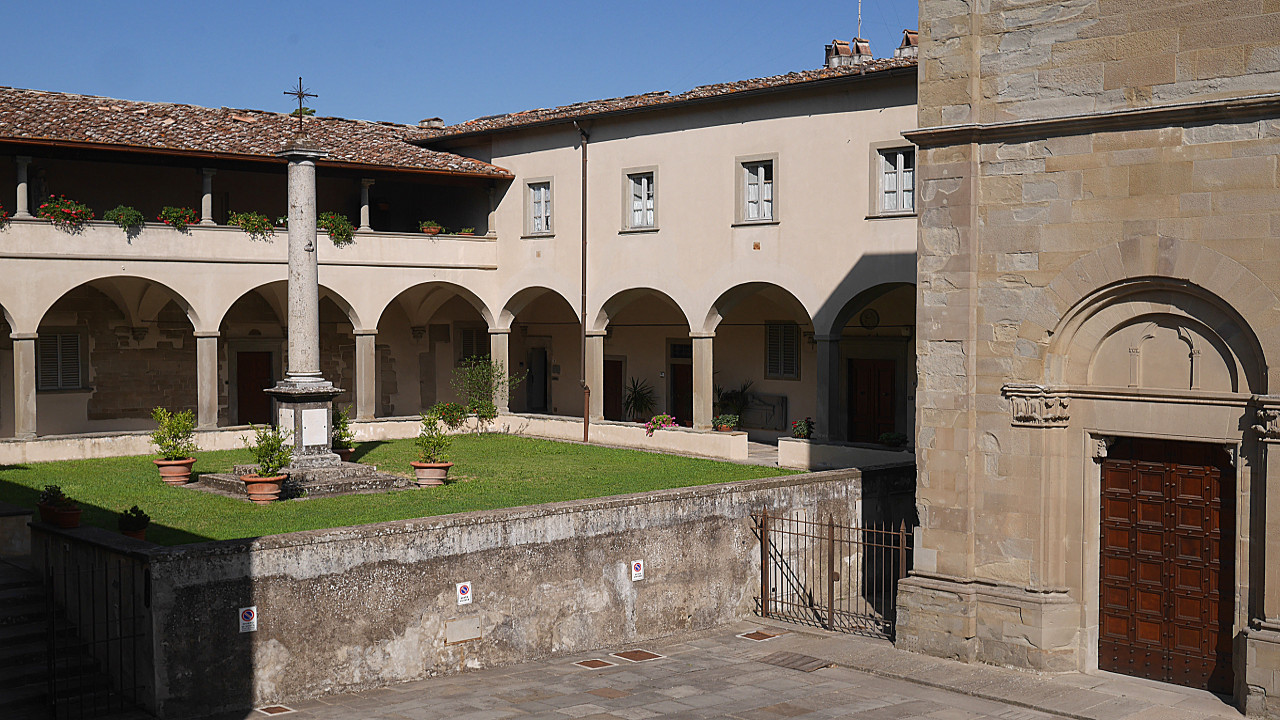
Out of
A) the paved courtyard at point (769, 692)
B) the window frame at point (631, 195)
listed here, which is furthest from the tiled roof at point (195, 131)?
the paved courtyard at point (769, 692)

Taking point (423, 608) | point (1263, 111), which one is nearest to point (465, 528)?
point (423, 608)

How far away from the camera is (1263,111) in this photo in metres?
9.13

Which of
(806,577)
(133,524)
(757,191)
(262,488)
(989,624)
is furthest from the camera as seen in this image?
(757,191)

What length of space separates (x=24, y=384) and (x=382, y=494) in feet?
25.9

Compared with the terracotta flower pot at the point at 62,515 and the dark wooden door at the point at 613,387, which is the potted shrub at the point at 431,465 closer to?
the terracotta flower pot at the point at 62,515

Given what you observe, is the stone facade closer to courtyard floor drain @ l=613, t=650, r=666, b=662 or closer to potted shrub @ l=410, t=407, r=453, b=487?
courtyard floor drain @ l=613, t=650, r=666, b=662

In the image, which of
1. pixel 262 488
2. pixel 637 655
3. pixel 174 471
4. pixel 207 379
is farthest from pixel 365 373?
pixel 637 655

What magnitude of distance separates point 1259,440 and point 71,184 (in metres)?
20.8

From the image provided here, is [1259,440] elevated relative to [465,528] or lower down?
elevated

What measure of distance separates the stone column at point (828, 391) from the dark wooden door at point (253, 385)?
12670 mm

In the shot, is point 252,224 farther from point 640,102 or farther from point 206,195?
point 640,102

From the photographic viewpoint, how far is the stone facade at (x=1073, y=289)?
9.30 meters

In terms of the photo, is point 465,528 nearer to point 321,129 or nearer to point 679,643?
point 679,643

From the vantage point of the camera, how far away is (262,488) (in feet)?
48.6
